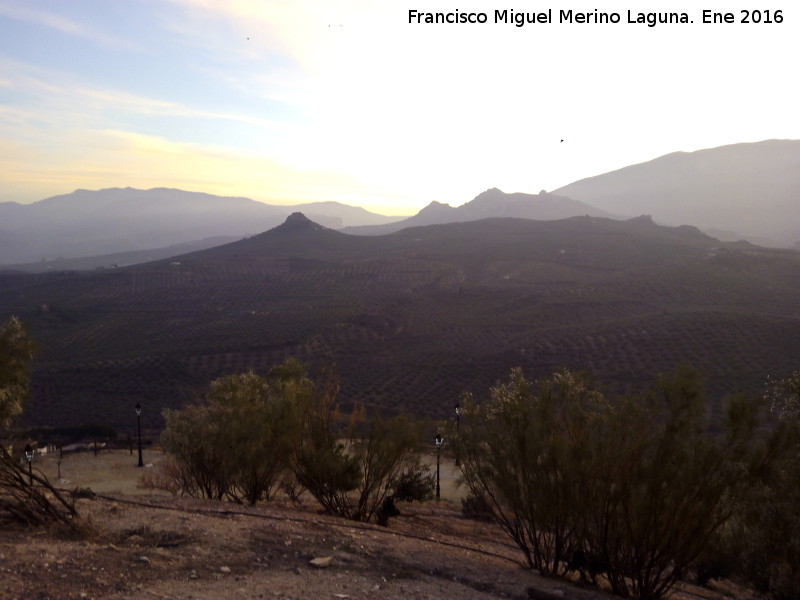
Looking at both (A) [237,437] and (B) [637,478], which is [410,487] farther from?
(B) [637,478]

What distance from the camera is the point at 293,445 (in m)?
13.0

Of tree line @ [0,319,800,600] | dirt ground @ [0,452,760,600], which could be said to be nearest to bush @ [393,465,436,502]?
dirt ground @ [0,452,760,600]

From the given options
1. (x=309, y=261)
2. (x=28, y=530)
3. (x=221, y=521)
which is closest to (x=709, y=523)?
(x=221, y=521)

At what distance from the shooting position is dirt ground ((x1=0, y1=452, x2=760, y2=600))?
6.72m

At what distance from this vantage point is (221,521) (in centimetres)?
978

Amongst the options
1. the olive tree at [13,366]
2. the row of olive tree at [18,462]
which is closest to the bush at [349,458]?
the row of olive tree at [18,462]

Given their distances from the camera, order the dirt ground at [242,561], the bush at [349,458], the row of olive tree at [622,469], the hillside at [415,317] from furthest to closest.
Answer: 1. the hillside at [415,317]
2. the bush at [349,458]
3. the row of olive tree at [622,469]
4. the dirt ground at [242,561]

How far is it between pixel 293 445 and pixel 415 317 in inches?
1855

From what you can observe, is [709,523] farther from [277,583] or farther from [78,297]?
[78,297]

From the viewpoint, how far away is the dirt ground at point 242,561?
22.1 feet

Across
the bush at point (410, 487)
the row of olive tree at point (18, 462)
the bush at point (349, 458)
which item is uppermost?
the row of olive tree at point (18, 462)

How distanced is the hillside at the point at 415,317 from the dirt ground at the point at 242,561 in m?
22.2

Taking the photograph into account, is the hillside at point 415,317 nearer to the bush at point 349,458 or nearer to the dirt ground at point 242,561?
the bush at point 349,458

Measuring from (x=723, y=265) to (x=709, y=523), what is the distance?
236 ft
